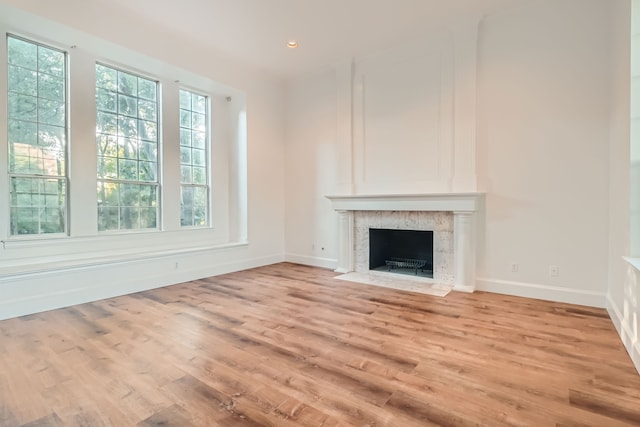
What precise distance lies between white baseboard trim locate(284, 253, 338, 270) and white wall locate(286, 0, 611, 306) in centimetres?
129

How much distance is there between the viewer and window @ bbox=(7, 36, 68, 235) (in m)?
3.67

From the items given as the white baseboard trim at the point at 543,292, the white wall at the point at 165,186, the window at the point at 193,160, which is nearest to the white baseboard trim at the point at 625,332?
the white baseboard trim at the point at 543,292

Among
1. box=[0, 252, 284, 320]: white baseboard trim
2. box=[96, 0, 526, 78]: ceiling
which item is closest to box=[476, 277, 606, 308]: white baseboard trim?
box=[96, 0, 526, 78]: ceiling

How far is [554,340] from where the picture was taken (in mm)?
2639

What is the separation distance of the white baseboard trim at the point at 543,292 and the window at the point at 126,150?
473 cm

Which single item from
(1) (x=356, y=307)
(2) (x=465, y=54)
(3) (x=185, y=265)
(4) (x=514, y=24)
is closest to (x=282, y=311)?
(1) (x=356, y=307)

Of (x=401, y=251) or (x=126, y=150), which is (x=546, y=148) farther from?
(x=126, y=150)

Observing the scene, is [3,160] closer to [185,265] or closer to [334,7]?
[185,265]

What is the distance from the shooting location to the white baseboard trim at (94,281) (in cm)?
328

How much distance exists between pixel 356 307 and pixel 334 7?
340 cm

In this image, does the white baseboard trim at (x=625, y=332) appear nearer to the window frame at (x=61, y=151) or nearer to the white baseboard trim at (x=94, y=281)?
the white baseboard trim at (x=94, y=281)

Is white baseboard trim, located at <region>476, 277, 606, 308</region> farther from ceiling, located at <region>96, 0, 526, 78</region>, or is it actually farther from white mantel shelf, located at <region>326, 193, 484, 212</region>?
ceiling, located at <region>96, 0, 526, 78</region>

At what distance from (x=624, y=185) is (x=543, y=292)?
60.7 inches

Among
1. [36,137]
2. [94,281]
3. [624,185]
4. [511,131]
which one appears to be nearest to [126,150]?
[36,137]
